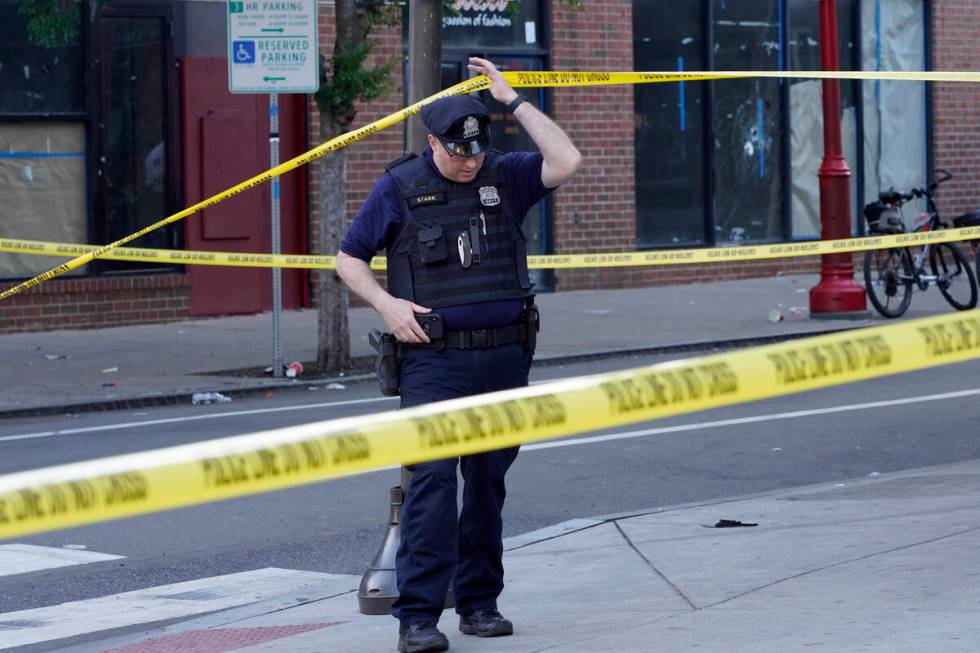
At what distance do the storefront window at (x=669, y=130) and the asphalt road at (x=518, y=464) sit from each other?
345 inches

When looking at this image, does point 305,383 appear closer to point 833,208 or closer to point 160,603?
point 833,208

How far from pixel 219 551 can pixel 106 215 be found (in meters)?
10.3

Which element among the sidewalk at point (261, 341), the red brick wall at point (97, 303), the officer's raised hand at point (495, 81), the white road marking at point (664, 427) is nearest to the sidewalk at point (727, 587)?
the officer's raised hand at point (495, 81)

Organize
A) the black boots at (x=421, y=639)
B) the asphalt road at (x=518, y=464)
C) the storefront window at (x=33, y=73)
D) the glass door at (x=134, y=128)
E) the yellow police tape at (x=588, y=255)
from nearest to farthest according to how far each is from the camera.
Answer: the black boots at (x=421, y=639) < the asphalt road at (x=518, y=464) < the yellow police tape at (x=588, y=255) < the storefront window at (x=33, y=73) < the glass door at (x=134, y=128)

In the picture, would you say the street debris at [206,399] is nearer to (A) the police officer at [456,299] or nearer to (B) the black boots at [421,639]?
(A) the police officer at [456,299]

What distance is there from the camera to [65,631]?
645cm

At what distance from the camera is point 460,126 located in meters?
5.63

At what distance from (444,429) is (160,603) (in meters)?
3.37

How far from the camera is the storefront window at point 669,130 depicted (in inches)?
870

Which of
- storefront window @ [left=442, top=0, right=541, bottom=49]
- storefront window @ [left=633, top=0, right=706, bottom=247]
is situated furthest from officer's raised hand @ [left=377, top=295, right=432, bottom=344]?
storefront window @ [left=633, top=0, right=706, bottom=247]

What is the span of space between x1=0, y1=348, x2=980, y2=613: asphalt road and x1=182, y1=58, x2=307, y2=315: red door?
5.13 m

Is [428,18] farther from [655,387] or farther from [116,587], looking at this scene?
[655,387]

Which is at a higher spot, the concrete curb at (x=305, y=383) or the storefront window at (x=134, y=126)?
the storefront window at (x=134, y=126)

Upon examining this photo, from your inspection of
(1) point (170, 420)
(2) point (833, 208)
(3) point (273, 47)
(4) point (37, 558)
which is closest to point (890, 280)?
(2) point (833, 208)
